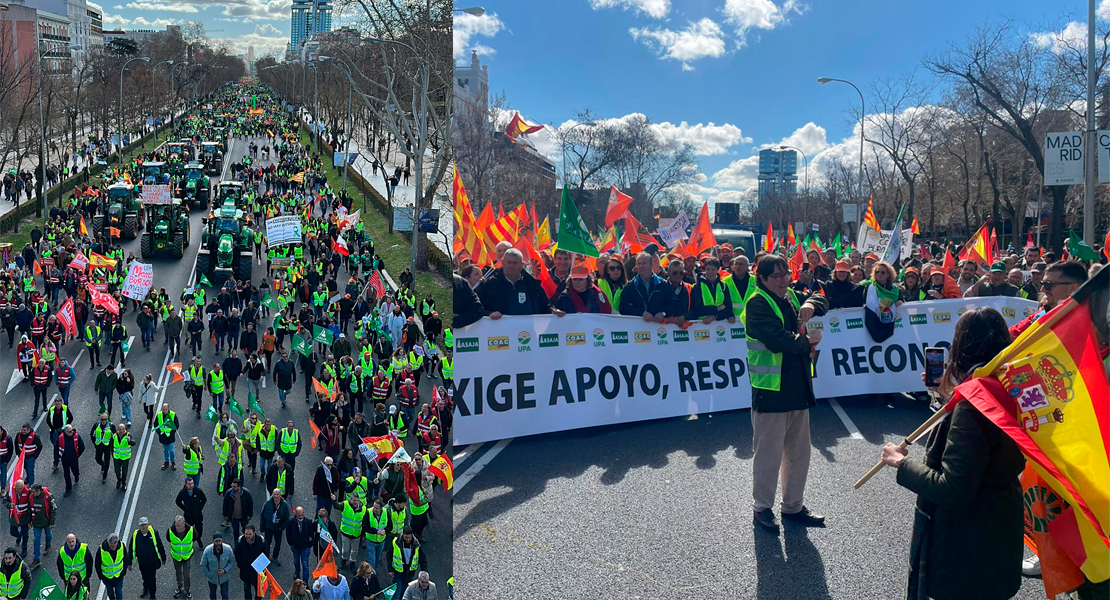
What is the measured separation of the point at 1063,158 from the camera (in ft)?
34.6

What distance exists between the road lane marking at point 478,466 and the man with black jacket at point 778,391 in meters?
1.67

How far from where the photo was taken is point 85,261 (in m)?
20.4

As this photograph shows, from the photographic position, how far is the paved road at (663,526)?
3.51 meters

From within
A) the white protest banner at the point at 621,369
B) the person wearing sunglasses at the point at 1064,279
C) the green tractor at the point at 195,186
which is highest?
the green tractor at the point at 195,186

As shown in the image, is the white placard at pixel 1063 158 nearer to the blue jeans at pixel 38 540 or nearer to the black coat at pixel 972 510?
the black coat at pixel 972 510

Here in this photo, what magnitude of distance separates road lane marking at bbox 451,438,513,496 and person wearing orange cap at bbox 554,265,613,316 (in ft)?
4.86

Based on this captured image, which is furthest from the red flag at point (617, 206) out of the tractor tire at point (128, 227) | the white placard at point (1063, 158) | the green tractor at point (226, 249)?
the tractor tire at point (128, 227)

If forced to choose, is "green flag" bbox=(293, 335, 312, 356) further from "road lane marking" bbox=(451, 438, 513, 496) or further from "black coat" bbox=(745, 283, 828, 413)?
"black coat" bbox=(745, 283, 828, 413)

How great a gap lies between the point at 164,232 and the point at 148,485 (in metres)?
17.5

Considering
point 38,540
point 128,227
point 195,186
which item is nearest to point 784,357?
point 38,540

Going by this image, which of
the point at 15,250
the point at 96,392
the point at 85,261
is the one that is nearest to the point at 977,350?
the point at 96,392

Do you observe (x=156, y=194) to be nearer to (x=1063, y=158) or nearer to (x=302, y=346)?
(x=302, y=346)

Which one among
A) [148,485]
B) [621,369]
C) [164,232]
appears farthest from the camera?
[164,232]

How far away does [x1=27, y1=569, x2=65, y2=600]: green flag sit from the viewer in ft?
33.4
